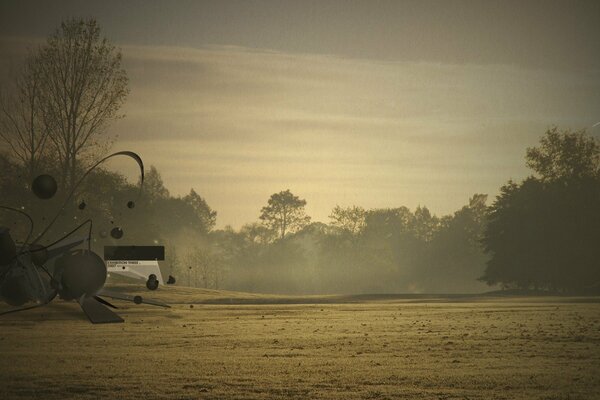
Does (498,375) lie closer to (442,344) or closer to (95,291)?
(442,344)

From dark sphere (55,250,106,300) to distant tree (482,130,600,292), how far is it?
220 ft

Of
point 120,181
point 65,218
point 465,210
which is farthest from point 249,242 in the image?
point 65,218

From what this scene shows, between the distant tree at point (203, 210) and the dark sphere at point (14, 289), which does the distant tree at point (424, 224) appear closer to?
the distant tree at point (203, 210)

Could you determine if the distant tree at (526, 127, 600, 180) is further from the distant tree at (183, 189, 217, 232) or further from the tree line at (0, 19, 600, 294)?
the distant tree at (183, 189, 217, 232)

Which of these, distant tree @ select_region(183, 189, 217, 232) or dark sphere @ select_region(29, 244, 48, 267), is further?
distant tree @ select_region(183, 189, 217, 232)

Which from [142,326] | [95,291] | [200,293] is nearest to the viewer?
[95,291]

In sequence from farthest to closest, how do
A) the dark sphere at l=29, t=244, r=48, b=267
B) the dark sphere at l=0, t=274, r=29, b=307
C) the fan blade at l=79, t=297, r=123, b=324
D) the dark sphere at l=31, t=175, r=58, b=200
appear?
the fan blade at l=79, t=297, r=123, b=324
the dark sphere at l=0, t=274, r=29, b=307
the dark sphere at l=29, t=244, r=48, b=267
the dark sphere at l=31, t=175, r=58, b=200

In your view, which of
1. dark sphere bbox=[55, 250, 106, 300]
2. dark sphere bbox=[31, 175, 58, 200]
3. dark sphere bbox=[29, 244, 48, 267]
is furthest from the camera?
dark sphere bbox=[29, 244, 48, 267]

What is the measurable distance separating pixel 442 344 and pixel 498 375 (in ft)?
20.0

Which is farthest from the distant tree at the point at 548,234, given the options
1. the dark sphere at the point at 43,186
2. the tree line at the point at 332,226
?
the dark sphere at the point at 43,186

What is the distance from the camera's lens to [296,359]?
19156 mm

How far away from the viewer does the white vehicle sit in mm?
19516

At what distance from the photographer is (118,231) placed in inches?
663

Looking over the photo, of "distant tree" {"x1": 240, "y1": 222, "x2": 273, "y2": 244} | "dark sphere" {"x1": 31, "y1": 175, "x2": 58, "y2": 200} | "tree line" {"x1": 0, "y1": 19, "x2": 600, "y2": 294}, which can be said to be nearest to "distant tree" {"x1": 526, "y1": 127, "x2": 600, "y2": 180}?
"tree line" {"x1": 0, "y1": 19, "x2": 600, "y2": 294}
